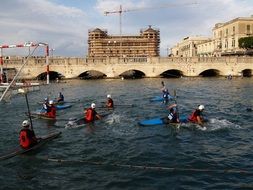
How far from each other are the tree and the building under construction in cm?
5090

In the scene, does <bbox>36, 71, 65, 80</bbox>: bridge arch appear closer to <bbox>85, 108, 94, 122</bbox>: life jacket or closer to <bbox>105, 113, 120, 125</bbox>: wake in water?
<bbox>105, 113, 120, 125</bbox>: wake in water

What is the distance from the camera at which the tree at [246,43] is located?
115744 mm

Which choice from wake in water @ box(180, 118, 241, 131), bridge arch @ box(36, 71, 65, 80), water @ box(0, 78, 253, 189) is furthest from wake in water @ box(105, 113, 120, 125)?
bridge arch @ box(36, 71, 65, 80)

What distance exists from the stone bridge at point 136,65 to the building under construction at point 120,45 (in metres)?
70.6

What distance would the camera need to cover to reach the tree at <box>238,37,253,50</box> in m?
116

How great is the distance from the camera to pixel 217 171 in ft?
66.9

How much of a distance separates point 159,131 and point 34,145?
32.8 feet

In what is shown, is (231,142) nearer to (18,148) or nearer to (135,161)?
(135,161)

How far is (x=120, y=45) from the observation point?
166m

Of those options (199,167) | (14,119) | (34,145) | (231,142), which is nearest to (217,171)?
(199,167)

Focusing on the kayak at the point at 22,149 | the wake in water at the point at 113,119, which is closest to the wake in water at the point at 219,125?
the wake in water at the point at 113,119

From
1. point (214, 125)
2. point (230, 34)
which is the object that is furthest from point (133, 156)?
point (230, 34)

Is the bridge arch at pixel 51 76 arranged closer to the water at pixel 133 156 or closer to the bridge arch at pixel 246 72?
the bridge arch at pixel 246 72

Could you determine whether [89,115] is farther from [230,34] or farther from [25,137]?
[230,34]
